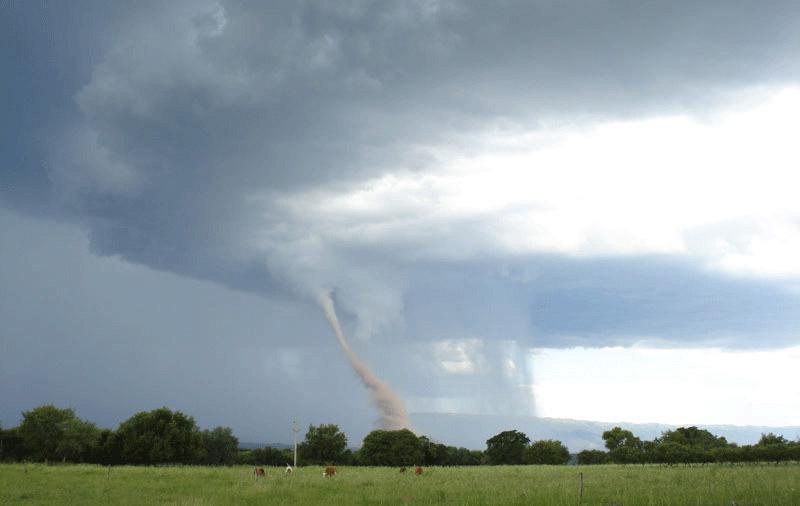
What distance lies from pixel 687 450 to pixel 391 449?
155 ft

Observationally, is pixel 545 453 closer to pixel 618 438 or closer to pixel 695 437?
pixel 618 438

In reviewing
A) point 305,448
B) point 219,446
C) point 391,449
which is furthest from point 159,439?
point 391,449

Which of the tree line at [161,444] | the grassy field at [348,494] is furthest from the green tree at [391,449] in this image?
the grassy field at [348,494]

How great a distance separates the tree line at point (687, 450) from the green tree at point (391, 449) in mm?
37497

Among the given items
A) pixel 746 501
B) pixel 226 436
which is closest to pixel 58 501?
pixel 746 501

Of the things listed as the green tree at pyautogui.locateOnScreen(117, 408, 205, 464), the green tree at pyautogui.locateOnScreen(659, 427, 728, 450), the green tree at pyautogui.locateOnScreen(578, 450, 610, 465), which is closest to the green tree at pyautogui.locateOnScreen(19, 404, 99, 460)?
the green tree at pyautogui.locateOnScreen(117, 408, 205, 464)

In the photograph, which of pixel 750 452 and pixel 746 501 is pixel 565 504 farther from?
pixel 750 452

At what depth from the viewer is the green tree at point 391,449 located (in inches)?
4193

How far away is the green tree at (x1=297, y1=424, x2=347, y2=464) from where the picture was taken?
107438 mm

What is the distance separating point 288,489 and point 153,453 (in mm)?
55609

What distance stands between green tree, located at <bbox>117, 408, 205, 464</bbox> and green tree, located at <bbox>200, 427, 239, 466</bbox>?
16888 mm

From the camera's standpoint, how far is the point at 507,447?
126m

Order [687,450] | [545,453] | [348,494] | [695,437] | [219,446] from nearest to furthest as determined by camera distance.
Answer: [348,494]
[687,450]
[219,446]
[545,453]
[695,437]

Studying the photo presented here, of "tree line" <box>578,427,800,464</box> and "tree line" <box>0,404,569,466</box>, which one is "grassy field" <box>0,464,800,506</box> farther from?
"tree line" <box>578,427,800,464</box>
